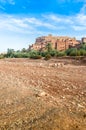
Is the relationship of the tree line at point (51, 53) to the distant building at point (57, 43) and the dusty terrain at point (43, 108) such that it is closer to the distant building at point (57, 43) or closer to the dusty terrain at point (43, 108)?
the dusty terrain at point (43, 108)

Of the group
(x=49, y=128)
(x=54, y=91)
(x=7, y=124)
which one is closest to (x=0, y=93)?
(x=54, y=91)

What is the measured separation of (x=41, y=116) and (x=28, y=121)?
0.38 m

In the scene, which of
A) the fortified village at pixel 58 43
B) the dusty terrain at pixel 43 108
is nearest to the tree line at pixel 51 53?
the dusty terrain at pixel 43 108

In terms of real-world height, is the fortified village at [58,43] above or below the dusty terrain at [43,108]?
above

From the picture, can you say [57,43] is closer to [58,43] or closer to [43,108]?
[58,43]

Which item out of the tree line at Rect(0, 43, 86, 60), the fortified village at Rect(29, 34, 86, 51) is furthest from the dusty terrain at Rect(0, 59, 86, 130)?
the fortified village at Rect(29, 34, 86, 51)

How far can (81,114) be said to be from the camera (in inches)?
271

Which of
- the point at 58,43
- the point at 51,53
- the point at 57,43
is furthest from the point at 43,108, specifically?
the point at 57,43

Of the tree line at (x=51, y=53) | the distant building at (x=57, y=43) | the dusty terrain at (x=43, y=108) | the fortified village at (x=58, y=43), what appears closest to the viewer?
the dusty terrain at (x=43, y=108)

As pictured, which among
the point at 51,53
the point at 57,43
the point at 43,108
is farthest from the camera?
the point at 57,43

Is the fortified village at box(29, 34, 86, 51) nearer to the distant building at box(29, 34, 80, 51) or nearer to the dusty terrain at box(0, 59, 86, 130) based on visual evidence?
the distant building at box(29, 34, 80, 51)

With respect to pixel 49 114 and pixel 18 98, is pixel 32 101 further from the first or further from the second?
pixel 49 114

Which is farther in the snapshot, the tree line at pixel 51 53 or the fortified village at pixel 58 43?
the fortified village at pixel 58 43

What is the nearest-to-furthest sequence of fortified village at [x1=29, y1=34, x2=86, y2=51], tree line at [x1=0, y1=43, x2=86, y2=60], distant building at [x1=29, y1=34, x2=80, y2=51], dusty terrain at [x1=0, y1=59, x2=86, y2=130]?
dusty terrain at [x1=0, y1=59, x2=86, y2=130] < tree line at [x1=0, y1=43, x2=86, y2=60] < fortified village at [x1=29, y1=34, x2=86, y2=51] < distant building at [x1=29, y1=34, x2=80, y2=51]
